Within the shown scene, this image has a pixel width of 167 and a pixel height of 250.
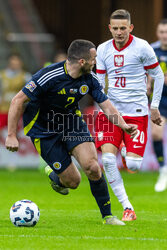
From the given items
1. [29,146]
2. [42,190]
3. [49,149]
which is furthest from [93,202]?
[29,146]

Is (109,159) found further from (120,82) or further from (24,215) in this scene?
(24,215)

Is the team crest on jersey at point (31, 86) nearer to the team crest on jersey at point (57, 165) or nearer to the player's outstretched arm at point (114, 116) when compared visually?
the player's outstretched arm at point (114, 116)

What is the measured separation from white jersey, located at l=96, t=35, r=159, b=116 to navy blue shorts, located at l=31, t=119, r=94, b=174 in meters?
Result: 0.82

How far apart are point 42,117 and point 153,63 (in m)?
1.55

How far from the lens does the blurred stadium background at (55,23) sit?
64.3 ft

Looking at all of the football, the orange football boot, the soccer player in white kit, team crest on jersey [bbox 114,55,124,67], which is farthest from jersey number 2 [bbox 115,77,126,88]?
the football

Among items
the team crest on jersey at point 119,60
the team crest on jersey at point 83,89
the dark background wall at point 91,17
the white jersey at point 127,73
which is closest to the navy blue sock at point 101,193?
the team crest on jersey at point 83,89

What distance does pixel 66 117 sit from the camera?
24.6ft

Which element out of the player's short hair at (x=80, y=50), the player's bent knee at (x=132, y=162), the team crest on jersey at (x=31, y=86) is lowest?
the player's bent knee at (x=132, y=162)

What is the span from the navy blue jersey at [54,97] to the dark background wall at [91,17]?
12.1m

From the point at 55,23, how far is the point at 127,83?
14.3 m

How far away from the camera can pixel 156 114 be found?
796 cm

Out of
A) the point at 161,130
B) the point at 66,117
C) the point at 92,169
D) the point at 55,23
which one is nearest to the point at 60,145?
the point at 66,117

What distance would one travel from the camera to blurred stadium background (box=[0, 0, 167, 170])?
19.6 m
